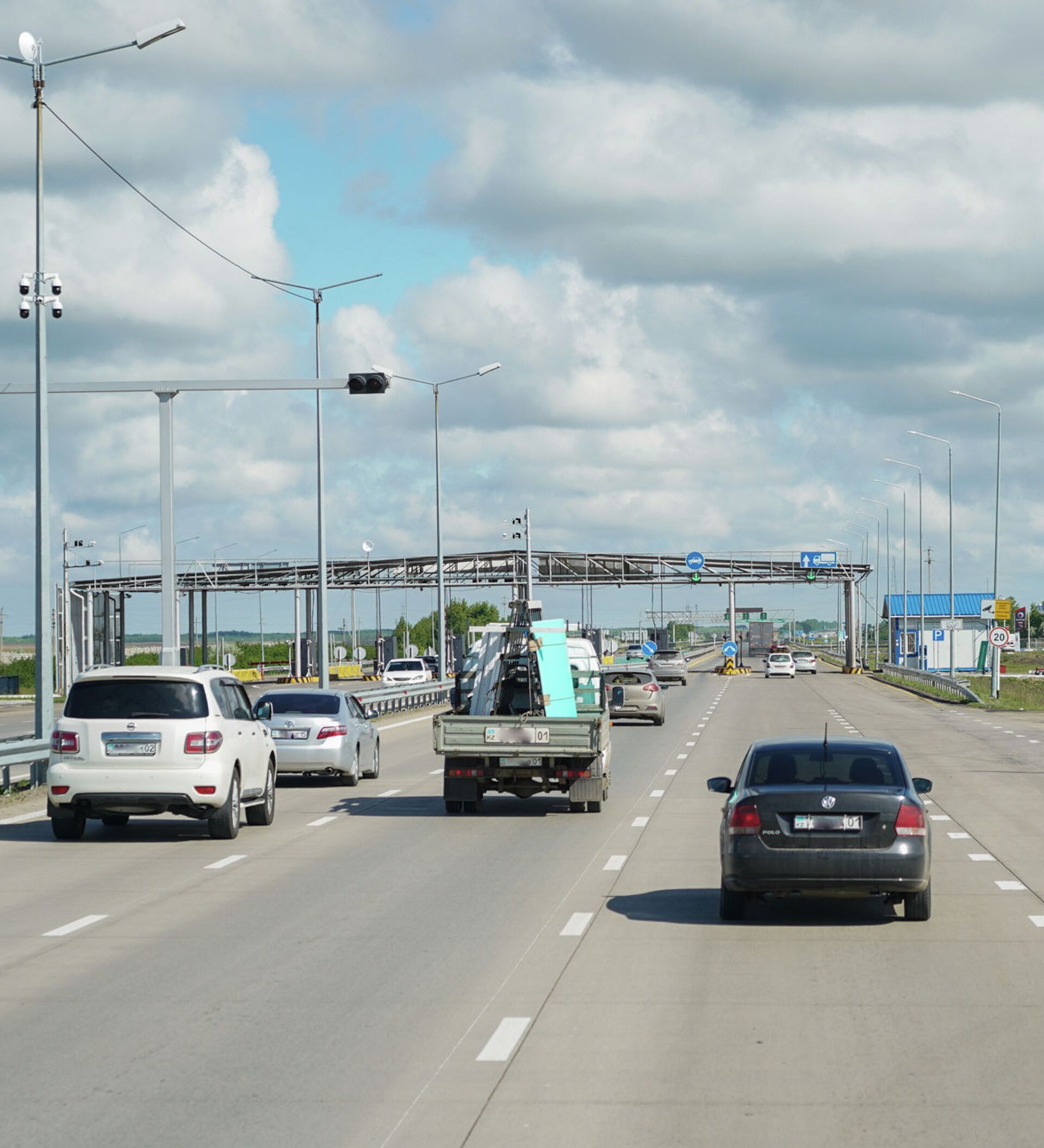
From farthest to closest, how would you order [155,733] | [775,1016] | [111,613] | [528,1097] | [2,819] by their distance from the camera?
[111,613], [2,819], [155,733], [775,1016], [528,1097]

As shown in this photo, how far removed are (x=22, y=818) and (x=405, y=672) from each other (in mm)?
55868

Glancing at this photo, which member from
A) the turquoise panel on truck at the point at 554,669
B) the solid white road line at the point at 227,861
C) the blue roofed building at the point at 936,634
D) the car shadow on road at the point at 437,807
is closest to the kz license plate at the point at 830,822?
the solid white road line at the point at 227,861

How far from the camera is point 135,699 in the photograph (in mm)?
17781

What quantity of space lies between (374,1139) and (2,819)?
50.1 feet

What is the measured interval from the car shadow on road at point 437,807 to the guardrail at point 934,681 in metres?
37.6

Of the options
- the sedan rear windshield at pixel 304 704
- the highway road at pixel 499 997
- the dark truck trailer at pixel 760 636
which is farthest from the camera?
the dark truck trailer at pixel 760 636

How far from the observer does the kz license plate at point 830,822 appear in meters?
11.6

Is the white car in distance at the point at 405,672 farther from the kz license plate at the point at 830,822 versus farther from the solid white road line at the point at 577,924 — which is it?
the kz license plate at the point at 830,822

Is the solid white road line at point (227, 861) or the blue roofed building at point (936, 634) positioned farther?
the blue roofed building at point (936, 634)

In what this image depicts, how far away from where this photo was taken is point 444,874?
49.6 feet

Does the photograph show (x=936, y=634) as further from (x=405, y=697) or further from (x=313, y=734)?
(x=313, y=734)

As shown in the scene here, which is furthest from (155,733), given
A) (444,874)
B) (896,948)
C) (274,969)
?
(896,948)

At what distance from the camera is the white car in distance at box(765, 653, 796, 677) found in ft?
299

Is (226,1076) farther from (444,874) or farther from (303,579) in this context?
(303,579)
